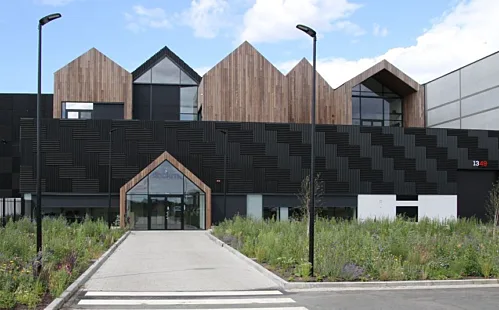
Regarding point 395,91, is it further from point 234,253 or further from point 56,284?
point 56,284

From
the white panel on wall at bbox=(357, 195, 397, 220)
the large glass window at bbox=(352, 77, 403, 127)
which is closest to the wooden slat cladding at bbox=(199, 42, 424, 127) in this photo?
the large glass window at bbox=(352, 77, 403, 127)

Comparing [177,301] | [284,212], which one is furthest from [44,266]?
[284,212]

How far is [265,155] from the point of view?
43.4 meters

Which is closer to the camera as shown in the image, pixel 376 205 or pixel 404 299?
pixel 404 299

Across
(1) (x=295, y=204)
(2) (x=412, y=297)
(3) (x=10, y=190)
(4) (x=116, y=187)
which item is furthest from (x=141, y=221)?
(2) (x=412, y=297)

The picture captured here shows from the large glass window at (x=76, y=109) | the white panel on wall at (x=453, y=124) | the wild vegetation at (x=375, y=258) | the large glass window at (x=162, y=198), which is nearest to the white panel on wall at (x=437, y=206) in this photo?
the white panel on wall at (x=453, y=124)

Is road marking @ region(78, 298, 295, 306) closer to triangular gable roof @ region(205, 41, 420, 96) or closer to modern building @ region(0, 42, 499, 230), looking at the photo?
modern building @ region(0, 42, 499, 230)

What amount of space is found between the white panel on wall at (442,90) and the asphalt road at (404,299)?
3886 centimetres

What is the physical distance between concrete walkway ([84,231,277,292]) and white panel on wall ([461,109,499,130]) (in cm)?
3118

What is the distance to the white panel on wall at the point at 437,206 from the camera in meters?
45.4

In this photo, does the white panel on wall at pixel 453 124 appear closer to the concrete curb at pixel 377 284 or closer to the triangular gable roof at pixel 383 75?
the triangular gable roof at pixel 383 75

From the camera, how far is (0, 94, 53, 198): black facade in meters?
53.7

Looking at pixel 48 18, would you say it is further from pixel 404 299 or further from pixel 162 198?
pixel 162 198

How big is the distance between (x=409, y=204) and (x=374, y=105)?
11.4 metres
